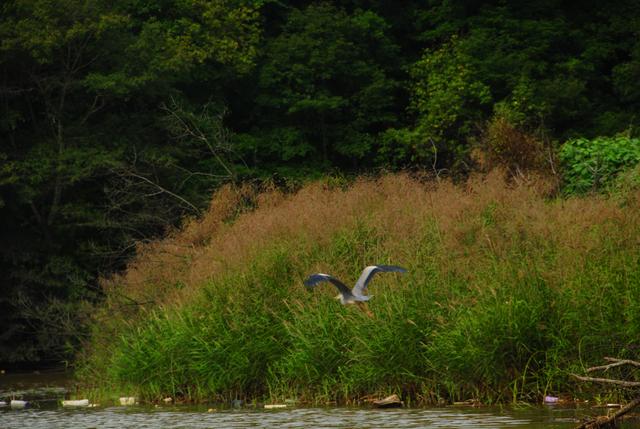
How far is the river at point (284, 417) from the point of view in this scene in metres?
12.1

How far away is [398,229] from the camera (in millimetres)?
16750

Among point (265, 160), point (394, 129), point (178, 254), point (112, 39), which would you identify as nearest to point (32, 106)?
point (112, 39)

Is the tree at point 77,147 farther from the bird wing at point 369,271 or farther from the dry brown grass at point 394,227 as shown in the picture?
the bird wing at point 369,271

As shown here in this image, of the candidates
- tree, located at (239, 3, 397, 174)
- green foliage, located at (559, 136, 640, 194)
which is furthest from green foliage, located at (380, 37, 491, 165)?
green foliage, located at (559, 136, 640, 194)

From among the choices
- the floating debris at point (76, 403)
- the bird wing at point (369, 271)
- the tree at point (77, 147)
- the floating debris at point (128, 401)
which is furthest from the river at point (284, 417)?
the tree at point (77, 147)

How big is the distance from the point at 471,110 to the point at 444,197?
51.8ft

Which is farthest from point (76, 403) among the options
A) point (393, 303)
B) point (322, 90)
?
point (322, 90)

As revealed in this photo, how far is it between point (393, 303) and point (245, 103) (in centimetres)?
2159

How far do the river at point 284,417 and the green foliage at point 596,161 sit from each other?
9.86 meters

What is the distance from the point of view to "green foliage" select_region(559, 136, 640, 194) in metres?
22.7

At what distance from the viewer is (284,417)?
13500 millimetres

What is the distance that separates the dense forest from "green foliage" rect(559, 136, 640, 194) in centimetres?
9

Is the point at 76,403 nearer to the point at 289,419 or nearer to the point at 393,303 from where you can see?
the point at 289,419

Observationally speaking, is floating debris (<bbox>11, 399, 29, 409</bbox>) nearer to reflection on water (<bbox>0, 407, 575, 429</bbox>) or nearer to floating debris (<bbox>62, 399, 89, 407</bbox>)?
floating debris (<bbox>62, 399, 89, 407</bbox>)
